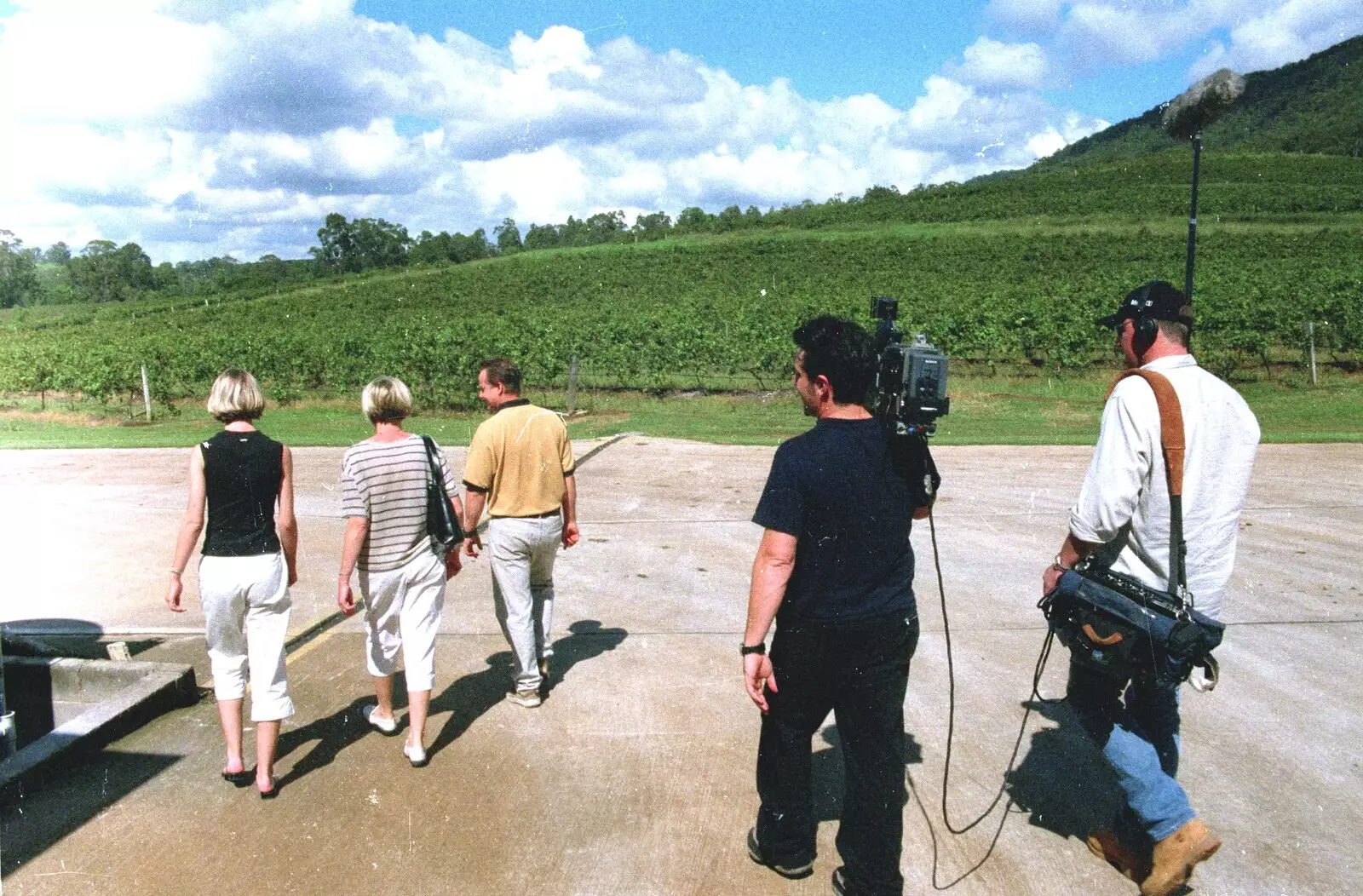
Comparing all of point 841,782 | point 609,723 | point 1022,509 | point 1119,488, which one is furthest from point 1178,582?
point 1022,509

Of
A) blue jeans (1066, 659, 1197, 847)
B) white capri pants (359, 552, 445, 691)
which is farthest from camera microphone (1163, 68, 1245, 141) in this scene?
white capri pants (359, 552, 445, 691)

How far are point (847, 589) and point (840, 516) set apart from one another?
231mm

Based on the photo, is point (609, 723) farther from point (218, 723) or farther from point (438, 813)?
point (218, 723)

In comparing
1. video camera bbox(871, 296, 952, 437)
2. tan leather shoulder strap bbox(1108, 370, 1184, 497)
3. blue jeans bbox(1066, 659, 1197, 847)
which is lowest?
blue jeans bbox(1066, 659, 1197, 847)

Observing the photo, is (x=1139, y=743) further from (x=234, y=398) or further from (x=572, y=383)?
(x=572, y=383)

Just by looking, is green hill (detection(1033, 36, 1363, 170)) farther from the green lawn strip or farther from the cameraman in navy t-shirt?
the cameraman in navy t-shirt

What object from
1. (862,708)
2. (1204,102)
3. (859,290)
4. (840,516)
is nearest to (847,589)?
(840,516)

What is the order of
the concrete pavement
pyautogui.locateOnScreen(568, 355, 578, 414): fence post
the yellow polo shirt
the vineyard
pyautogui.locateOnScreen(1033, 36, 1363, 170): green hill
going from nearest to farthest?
the concrete pavement → the yellow polo shirt → pyautogui.locateOnScreen(568, 355, 578, 414): fence post → the vineyard → pyautogui.locateOnScreen(1033, 36, 1363, 170): green hill

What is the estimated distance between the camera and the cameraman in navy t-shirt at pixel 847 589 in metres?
2.95

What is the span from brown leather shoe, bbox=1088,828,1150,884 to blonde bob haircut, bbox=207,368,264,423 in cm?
362

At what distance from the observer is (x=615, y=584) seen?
712cm

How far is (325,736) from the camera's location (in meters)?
4.54

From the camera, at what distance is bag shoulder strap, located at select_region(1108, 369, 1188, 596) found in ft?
10.2

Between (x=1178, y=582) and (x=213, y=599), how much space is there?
3628 millimetres
